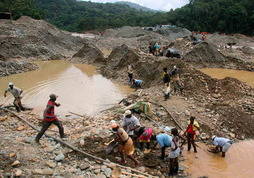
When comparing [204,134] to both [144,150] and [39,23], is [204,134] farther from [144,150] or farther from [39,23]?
[39,23]

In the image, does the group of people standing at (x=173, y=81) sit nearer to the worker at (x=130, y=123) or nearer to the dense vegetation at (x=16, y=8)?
the worker at (x=130, y=123)

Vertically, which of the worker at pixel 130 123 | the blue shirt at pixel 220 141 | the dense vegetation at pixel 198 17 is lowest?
the blue shirt at pixel 220 141

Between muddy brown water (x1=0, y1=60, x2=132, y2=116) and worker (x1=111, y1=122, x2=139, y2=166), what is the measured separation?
603cm

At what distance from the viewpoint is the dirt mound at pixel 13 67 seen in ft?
72.6

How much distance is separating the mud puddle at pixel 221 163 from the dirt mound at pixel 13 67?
56.6ft

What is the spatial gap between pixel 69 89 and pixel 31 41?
1698 cm

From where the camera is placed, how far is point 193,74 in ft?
51.5

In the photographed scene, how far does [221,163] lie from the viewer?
30.5 feet

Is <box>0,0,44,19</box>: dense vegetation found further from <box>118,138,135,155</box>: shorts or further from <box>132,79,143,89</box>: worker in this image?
<box>118,138,135,155</box>: shorts

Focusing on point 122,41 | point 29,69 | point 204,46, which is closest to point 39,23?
point 122,41

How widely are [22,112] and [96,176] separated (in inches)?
272

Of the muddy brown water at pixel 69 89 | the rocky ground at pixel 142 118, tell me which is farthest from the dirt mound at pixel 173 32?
the muddy brown water at pixel 69 89

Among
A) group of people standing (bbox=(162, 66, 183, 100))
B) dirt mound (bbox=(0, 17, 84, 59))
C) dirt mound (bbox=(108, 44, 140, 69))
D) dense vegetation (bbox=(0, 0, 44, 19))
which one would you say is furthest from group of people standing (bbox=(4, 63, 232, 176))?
dense vegetation (bbox=(0, 0, 44, 19))

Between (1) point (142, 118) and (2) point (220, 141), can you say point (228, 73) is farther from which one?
(2) point (220, 141)
